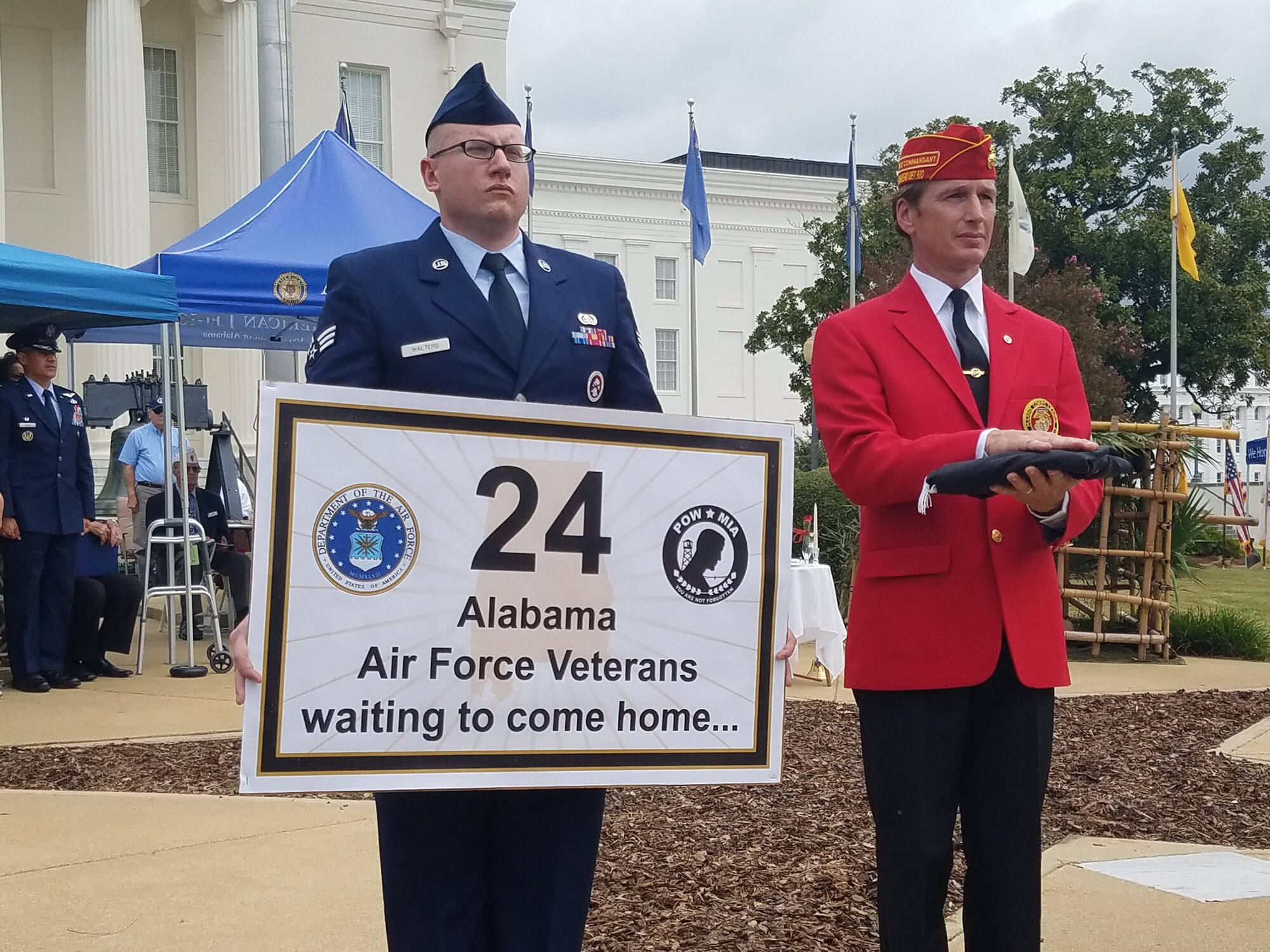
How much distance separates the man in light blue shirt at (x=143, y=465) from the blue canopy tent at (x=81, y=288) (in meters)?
2.52

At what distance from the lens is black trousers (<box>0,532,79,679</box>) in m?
9.41

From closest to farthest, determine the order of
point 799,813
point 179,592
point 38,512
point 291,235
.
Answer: point 799,813
point 38,512
point 179,592
point 291,235

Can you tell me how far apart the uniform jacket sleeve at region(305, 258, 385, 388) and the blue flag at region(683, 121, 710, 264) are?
2732 centimetres

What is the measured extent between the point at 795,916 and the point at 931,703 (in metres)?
1.55

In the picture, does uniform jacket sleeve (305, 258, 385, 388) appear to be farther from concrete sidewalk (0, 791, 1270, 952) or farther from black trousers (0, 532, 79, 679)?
black trousers (0, 532, 79, 679)

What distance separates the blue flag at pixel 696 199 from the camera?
97.7ft

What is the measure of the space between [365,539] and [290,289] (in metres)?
7.73

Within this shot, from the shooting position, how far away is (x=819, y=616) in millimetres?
9578

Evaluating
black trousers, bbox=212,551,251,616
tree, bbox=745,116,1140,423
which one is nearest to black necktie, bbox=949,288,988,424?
black trousers, bbox=212,551,251,616

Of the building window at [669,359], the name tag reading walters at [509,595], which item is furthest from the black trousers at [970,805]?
the building window at [669,359]

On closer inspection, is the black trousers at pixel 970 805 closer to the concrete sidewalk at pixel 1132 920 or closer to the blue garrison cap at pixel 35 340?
the concrete sidewalk at pixel 1132 920

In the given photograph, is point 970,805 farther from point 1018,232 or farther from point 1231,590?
point 1018,232

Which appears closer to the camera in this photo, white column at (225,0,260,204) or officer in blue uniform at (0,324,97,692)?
officer in blue uniform at (0,324,97,692)

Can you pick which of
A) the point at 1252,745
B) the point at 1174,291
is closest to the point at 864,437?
the point at 1252,745
